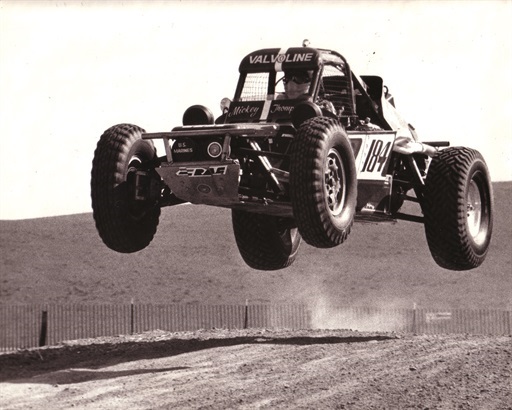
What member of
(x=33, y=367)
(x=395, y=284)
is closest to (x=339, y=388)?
(x=33, y=367)

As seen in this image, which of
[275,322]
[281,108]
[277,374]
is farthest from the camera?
[275,322]

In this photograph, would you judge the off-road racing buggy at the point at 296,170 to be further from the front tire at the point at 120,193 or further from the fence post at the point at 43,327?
the fence post at the point at 43,327

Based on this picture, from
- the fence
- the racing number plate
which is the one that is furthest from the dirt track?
the fence

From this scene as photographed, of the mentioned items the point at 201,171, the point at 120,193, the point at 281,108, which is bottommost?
the point at 120,193

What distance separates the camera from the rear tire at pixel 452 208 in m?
17.1

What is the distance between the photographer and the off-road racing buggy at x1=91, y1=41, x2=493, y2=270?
14680 millimetres

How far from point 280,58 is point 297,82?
1.31ft

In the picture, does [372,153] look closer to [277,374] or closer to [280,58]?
[280,58]

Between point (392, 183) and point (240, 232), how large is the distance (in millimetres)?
2518

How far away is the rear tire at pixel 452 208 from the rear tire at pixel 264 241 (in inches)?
95.4

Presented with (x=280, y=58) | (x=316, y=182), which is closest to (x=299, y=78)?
(x=280, y=58)

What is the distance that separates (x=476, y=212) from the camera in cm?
1816

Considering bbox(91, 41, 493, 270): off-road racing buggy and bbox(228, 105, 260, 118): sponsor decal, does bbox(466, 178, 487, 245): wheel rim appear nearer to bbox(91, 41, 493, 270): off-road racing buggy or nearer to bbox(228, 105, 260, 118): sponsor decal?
bbox(91, 41, 493, 270): off-road racing buggy

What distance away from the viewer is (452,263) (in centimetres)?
1739
